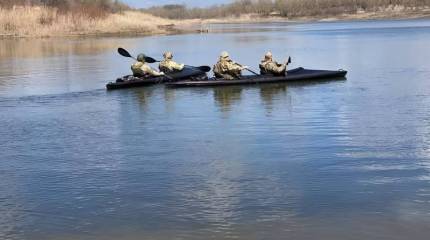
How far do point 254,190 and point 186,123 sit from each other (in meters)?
5.13

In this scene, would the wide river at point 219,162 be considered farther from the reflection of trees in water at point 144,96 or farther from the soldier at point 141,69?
the soldier at point 141,69

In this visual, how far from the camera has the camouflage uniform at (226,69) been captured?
18234mm

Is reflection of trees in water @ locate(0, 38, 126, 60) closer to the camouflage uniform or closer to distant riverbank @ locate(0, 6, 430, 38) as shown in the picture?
distant riverbank @ locate(0, 6, 430, 38)

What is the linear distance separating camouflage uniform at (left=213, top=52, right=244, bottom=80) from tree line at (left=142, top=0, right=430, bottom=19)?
94850mm

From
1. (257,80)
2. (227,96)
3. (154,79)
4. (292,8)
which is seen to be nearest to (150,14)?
(292,8)

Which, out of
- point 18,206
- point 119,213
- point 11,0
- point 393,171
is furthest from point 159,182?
point 11,0

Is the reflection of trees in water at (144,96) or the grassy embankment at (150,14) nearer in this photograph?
the reflection of trees in water at (144,96)

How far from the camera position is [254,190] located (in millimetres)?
8445

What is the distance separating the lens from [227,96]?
1689 centimetres

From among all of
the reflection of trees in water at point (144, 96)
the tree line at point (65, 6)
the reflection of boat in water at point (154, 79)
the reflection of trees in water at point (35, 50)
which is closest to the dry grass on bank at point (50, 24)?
the tree line at point (65, 6)

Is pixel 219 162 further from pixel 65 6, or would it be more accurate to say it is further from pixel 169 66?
pixel 65 6

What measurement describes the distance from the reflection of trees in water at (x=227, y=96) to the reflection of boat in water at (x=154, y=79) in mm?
1153

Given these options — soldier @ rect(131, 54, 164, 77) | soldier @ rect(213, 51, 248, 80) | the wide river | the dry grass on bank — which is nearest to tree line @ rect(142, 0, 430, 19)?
the dry grass on bank

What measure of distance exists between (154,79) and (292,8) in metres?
112
